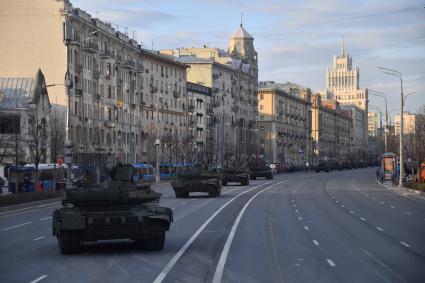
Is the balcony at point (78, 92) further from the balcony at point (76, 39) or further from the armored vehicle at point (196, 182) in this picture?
the armored vehicle at point (196, 182)

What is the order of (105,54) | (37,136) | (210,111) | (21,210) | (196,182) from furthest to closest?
(210,111), (105,54), (37,136), (196,182), (21,210)

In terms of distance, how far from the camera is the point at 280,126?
558 ft

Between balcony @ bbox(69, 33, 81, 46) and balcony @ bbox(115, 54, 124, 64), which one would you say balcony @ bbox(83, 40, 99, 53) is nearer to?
balcony @ bbox(69, 33, 81, 46)

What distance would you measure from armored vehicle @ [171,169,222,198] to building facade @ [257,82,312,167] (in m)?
109

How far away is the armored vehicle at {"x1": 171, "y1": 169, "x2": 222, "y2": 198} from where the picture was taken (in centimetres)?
4934

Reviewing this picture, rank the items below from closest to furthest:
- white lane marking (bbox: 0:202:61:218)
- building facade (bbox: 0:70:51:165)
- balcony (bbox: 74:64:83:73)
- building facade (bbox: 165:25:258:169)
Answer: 1. white lane marking (bbox: 0:202:61:218)
2. building facade (bbox: 0:70:51:165)
3. balcony (bbox: 74:64:83:73)
4. building facade (bbox: 165:25:258:169)

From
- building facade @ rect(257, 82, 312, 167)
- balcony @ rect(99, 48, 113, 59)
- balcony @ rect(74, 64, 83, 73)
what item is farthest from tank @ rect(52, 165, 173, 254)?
building facade @ rect(257, 82, 312, 167)

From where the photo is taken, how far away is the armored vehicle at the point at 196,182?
49.3 metres

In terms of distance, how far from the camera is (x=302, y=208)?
39812 mm

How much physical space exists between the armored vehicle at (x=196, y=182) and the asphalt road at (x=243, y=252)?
572 inches

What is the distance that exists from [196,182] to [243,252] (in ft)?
98.7

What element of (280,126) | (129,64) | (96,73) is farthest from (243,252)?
(280,126)

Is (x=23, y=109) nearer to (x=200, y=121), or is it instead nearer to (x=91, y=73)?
(x=91, y=73)

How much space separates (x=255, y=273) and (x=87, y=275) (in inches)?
124
